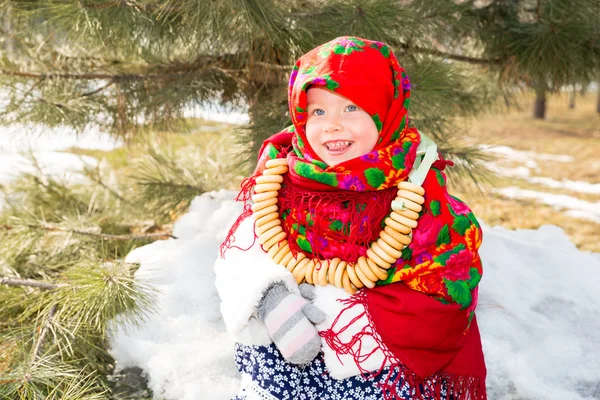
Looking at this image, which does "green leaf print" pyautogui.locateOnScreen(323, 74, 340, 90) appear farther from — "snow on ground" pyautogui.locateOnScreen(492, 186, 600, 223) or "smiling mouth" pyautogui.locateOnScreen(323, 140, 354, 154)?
"snow on ground" pyautogui.locateOnScreen(492, 186, 600, 223)

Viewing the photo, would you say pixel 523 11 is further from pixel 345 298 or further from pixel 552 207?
pixel 552 207

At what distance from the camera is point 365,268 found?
1066 millimetres

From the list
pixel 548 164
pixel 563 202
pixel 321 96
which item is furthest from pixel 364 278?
pixel 548 164

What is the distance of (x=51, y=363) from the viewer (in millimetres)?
1217

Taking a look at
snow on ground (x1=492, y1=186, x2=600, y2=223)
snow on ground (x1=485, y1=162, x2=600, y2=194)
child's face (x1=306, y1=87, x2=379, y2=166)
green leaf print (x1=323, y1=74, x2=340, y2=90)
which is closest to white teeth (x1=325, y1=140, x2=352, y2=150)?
child's face (x1=306, y1=87, x2=379, y2=166)

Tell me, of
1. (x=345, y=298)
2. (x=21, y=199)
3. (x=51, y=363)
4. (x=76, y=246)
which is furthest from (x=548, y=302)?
(x=21, y=199)

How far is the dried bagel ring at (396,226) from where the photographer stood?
1.03 metres

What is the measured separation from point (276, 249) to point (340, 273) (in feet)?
0.48

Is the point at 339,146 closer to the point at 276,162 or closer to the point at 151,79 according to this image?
the point at 276,162

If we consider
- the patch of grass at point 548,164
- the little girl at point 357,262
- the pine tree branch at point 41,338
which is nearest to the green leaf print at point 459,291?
the little girl at point 357,262

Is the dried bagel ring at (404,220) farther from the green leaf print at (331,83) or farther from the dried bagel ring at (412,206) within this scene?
the green leaf print at (331,83)

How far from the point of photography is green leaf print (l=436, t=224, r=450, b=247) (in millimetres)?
1045

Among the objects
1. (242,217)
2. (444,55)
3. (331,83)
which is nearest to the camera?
(331,83)

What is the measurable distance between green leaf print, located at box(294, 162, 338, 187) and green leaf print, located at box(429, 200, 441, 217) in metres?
0.19
